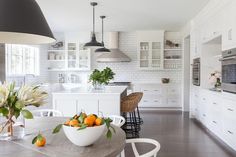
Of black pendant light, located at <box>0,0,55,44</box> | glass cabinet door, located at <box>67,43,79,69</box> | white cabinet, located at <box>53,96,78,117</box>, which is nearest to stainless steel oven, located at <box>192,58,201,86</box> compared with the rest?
white cabinet, located at <box>53,96,78,117</box>

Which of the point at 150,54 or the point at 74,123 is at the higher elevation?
the point at 150,54

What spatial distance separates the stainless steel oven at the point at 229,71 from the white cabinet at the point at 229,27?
0.45ft

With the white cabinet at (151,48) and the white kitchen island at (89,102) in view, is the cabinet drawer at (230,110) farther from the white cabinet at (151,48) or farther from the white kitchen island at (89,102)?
the white cabinet at (151,48)

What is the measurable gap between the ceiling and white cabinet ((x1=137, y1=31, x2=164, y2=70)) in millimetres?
393

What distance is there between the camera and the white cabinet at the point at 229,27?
3852 millimetres

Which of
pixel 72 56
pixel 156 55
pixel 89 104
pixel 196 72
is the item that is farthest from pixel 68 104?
pixel 156 55

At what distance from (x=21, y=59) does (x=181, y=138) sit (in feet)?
17.4

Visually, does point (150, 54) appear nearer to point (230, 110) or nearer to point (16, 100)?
point (230, 110)

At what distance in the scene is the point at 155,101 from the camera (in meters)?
8.21

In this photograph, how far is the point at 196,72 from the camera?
6.23 metres

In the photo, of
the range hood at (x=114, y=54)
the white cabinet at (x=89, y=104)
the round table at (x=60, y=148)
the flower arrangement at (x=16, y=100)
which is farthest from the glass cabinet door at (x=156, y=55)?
the flower arrangement at (x=16, y=100)

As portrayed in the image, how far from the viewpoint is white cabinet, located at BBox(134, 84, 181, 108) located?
8164 mm

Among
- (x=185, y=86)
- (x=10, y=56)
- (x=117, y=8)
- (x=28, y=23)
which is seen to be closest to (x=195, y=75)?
(x=185, y=86)

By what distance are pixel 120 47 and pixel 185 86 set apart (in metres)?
2.69
